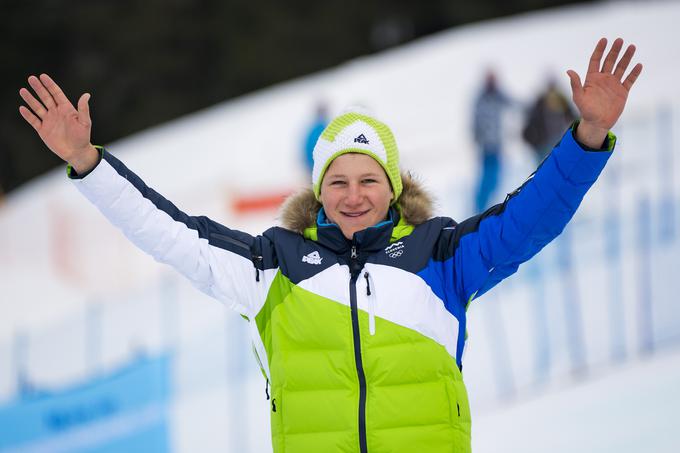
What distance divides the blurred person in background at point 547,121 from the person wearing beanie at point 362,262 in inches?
275

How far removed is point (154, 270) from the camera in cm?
1012

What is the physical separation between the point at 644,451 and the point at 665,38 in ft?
38.4

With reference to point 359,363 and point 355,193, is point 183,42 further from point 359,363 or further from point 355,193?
point 359,363

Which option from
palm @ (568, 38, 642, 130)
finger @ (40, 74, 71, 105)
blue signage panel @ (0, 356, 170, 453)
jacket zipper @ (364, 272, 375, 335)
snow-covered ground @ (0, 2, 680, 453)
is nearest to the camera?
palm @ (568, 38, 642, 130)

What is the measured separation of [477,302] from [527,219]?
15.2 ft

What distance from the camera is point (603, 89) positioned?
2338mm

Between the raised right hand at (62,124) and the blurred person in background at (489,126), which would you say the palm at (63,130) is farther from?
the blurred person in background at (489,126)

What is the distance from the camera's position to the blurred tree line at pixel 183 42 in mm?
22641

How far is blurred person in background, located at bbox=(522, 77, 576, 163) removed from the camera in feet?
30.8

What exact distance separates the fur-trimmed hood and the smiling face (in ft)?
0.20

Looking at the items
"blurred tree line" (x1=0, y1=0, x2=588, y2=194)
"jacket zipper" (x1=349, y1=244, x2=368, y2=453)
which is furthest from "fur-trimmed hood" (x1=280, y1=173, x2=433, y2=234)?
"blurred tree line" (x1=0, y1=0, x2=588, y2=194)

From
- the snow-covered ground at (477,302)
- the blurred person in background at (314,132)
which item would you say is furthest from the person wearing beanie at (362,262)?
the blurred person in background at (314,132)

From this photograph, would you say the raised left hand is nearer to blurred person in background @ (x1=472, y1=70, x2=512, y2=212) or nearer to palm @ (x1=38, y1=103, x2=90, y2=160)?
palm @ (x1=38, y1=103, x2=90, y2=160)

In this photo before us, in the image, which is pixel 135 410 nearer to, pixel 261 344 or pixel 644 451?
pixel 644 451
